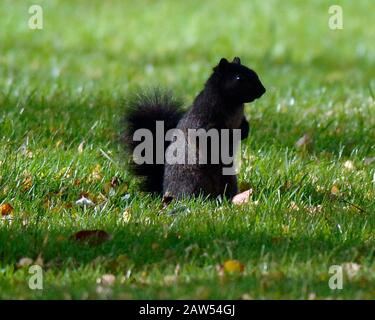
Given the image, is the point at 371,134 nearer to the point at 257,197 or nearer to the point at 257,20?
the point at 257,197

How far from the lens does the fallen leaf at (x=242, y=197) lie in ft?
17.2

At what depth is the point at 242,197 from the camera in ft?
17.4

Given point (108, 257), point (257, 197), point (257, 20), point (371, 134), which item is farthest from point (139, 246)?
point (257, 20)

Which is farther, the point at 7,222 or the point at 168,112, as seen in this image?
the point at 168,112

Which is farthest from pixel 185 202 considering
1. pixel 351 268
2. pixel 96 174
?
pixel 351 268

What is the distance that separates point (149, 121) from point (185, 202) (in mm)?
619

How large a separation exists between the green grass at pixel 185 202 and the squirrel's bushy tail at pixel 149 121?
0.32 feet

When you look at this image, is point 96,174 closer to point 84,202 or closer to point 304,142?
point 84,202

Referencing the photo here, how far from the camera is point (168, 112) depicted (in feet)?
18.6

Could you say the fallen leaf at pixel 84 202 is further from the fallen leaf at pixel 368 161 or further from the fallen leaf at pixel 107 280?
the fallen leaf at pixel 368 161

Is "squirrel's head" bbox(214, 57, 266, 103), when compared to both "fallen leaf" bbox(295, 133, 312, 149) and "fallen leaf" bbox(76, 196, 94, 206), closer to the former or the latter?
"fallen leaf" bbox(76, 196, 94, 206)

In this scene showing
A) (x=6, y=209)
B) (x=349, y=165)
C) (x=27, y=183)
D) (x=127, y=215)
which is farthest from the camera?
(x=349, y=165)

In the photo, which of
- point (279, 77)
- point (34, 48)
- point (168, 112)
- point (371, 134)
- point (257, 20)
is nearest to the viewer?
point (168, 112)

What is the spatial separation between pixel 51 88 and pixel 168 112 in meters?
2.84
